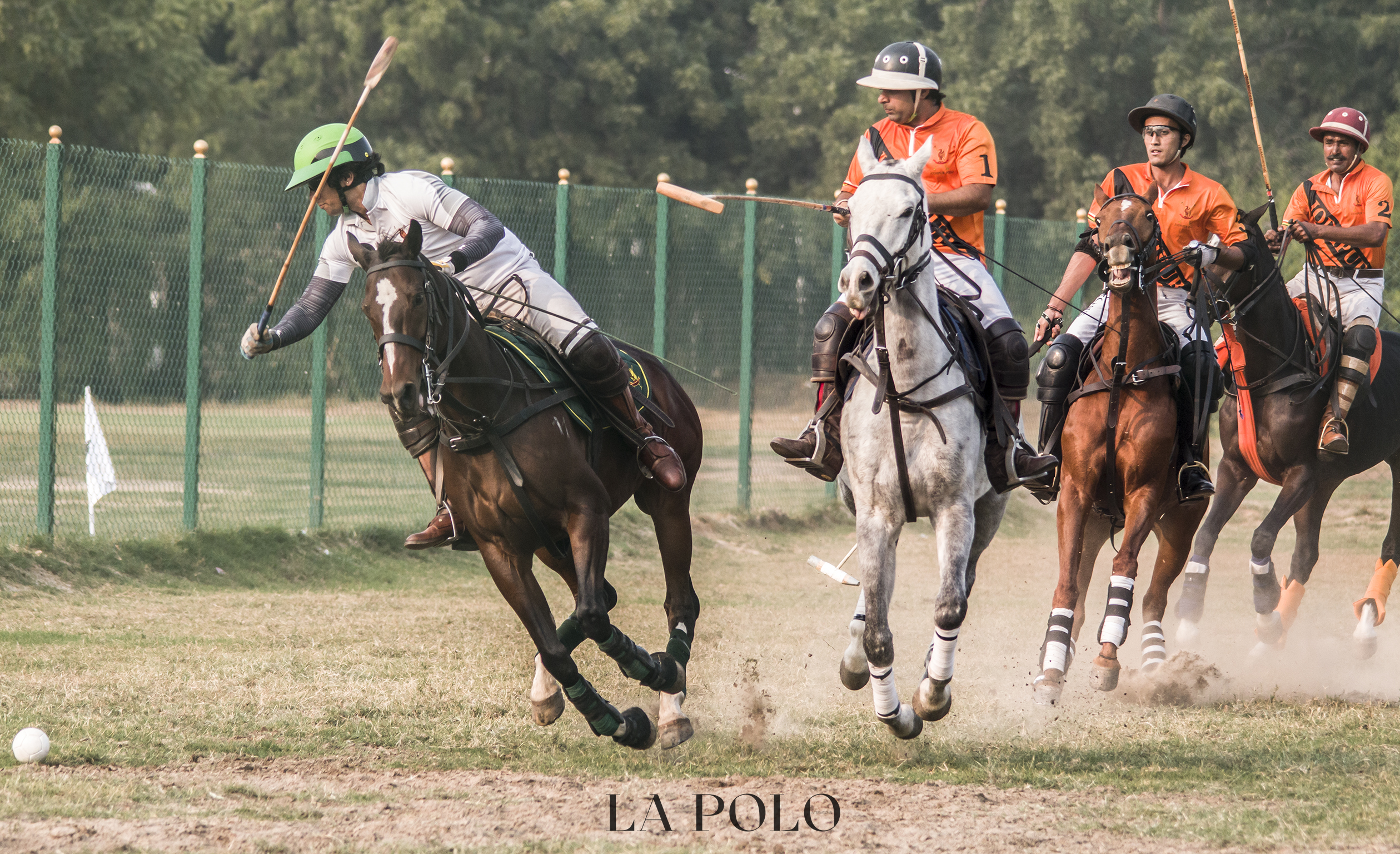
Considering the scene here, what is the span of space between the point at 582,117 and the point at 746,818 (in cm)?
3119

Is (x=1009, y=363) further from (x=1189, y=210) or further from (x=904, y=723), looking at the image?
(x=1189, y=210)

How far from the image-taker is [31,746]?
6.64m

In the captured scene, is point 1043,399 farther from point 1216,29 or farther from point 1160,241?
point 1216,29

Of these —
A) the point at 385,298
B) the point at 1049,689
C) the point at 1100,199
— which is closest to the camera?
the point at 385,298

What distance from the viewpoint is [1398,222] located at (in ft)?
71.8

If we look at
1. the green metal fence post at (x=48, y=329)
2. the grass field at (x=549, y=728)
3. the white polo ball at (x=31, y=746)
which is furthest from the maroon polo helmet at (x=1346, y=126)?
the green metal fence post at (x=48, y=329)

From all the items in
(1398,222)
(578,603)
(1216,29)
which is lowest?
(578,603)

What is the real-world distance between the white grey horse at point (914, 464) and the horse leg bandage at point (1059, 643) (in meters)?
1.18

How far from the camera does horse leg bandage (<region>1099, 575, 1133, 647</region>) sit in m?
8.23

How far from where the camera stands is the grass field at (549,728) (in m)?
5.87

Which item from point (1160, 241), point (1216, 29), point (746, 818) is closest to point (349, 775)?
point (746, 818)

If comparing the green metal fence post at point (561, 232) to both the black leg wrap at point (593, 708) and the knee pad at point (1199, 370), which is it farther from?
the black leg wrap at point (593, 708)

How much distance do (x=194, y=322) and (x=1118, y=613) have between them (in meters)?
7.91

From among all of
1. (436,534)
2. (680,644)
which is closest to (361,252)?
(436,534)
